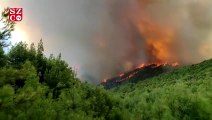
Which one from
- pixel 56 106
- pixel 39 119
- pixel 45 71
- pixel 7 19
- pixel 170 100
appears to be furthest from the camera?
pixel 170 100

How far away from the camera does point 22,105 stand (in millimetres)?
27047

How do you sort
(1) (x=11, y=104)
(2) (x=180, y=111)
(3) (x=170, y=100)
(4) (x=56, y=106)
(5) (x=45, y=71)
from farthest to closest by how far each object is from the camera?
(3) (x=170, y=100) → (2) (x=180, y=111) → (5) (x=45, y=71) → (4) (x=56, y=106) → (1) (x=11, y=104)

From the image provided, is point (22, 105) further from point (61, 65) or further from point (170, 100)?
point (170, 100)

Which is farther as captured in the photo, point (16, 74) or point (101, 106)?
point (101, 106)

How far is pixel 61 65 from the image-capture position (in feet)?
216

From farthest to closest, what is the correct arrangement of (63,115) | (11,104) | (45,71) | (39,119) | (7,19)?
(45,71), (63,115), (39,119), (7,19), (11,104)

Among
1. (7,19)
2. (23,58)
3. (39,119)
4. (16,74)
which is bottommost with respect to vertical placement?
(39,119)

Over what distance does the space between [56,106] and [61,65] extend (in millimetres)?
22956

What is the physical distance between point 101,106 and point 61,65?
356 inches

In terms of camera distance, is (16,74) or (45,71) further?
(45,71)

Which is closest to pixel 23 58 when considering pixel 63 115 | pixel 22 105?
pixel 63 115

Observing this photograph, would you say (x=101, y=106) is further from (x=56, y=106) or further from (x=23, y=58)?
(x=56, y=106)

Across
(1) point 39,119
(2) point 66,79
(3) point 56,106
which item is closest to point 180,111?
(2) point 66,79

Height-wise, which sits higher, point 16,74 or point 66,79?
point 66,79
